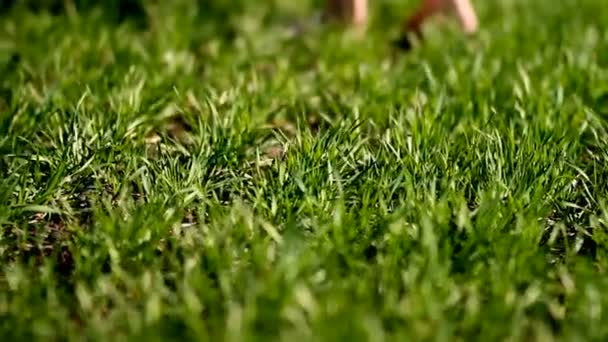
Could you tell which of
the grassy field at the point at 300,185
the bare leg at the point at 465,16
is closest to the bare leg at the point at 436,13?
the bare leg at the point at 465,16

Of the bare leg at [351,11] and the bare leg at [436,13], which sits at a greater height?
the bare leg at [351,11]

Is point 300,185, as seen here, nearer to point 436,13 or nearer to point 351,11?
point 351,11

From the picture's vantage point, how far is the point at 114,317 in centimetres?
219

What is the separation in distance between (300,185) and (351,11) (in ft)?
5.96

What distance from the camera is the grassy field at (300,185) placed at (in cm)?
222

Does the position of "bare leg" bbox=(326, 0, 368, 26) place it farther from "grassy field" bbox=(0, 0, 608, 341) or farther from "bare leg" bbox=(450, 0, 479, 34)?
"bare leg" bbox=(450, 0, 479, 34)

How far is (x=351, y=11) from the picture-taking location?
14.3 ft

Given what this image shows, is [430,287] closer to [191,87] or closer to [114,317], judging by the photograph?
[114,317]

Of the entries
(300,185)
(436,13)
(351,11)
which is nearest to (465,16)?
(436,13)

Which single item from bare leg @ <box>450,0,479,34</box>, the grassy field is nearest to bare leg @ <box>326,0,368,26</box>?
the grassy field

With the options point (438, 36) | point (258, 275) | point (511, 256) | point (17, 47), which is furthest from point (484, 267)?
point (17, 47)

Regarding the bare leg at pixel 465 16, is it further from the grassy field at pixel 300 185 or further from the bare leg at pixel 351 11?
the bare leg at pixel 351 11

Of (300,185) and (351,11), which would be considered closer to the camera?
(300,185)

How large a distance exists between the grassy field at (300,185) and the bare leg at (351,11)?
0.16 meters
